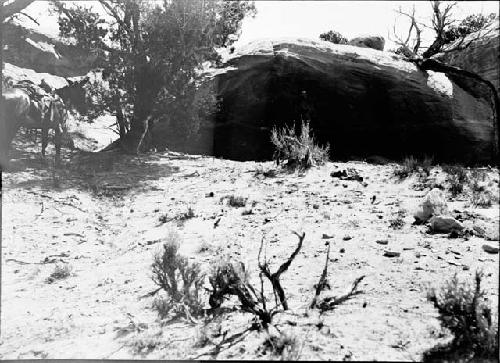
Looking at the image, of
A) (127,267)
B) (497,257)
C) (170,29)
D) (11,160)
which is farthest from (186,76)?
(497,257)

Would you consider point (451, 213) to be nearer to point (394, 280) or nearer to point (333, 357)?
point (394, 280)

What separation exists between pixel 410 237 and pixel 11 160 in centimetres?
986

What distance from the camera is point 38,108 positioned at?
39.7 feet

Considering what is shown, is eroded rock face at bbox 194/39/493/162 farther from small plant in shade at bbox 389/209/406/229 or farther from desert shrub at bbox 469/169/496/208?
small plant in shade at bbox 389/209/406/229

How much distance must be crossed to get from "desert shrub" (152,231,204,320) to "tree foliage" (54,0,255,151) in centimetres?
937

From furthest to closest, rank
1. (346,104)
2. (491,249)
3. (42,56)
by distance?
(42,56), (346,104), (491,249)

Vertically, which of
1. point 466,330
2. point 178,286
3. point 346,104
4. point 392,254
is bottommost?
point 178,286

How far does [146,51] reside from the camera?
547 inches

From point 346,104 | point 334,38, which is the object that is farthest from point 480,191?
point 334,38

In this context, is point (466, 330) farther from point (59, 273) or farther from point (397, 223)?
point (59, 273)

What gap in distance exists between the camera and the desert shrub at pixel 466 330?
3627 mm

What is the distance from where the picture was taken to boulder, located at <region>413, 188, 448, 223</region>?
22.8 feet

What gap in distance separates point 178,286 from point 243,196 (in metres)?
3.98

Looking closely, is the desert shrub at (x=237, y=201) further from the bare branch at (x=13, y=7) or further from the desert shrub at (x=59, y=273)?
the bare branch at (x=13, y=7)
